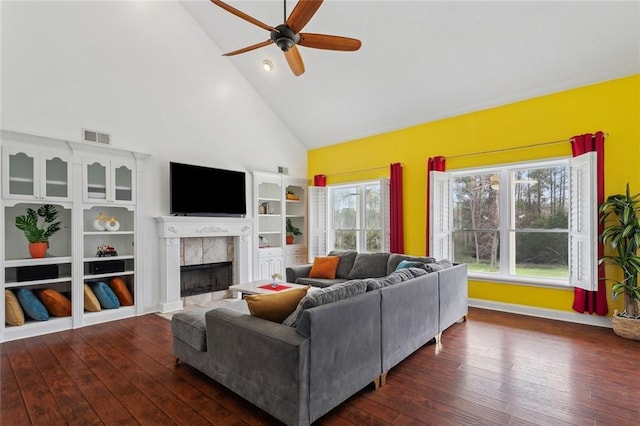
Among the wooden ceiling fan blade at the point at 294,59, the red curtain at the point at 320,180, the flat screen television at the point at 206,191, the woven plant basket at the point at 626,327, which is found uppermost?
the wooden ceiling fan blade at the point at 294,59

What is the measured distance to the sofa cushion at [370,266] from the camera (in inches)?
196

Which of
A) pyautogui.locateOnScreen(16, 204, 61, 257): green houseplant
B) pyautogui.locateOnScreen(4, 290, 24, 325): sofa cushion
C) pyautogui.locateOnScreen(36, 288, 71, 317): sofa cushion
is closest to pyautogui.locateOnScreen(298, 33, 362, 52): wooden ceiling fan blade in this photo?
pyautogui.locateOnScreen(16, 204, 61, 257): green houseplant

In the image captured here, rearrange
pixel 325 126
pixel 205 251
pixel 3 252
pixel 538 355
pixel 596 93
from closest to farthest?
pixel 538 355 < pixel 3 252 < pixel 596 93 < pixel 205 251 < pixel 325 126

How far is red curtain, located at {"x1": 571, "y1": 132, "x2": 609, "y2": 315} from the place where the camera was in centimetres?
392

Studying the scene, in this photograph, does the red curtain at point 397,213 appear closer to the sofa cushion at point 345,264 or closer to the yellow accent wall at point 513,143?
the yellow accent wall at point 513,143

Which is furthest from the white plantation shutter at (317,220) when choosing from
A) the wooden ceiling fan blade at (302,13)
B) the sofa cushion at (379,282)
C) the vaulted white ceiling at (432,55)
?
the wooden ceiling fan blade at (302,13)

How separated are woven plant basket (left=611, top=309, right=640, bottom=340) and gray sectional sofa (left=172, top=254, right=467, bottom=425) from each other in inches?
96.0

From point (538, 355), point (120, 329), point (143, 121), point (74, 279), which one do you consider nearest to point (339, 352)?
point (538, 355)

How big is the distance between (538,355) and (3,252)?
19.5 feet

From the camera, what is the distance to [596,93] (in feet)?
13.4

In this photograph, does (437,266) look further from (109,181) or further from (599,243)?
(109,181)

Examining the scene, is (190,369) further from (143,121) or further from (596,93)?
(596,93)

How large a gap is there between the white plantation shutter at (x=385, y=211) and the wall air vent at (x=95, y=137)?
445 cm

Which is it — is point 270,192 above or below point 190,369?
above
